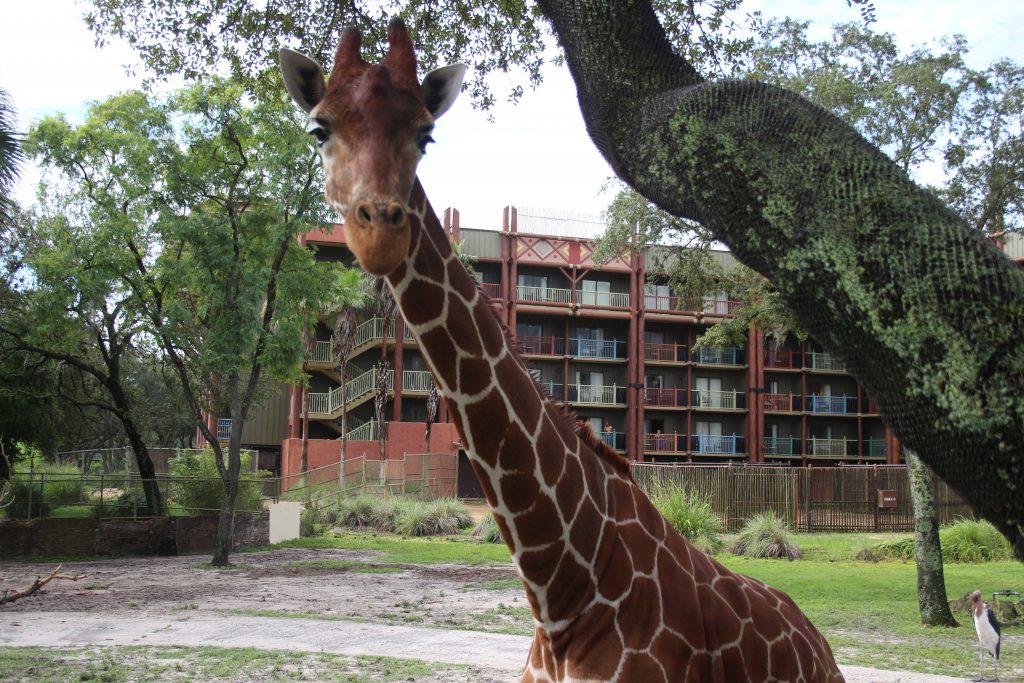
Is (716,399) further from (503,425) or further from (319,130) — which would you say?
(319,130)

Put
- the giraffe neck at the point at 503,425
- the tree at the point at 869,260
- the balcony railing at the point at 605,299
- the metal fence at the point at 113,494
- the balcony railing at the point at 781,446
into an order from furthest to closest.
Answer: the balcony railing at the point at 781,446, the balcony railing at the point at 605,299, the metal fence at the point at 113,494, the giraffe neck at the point at 503,425, the tree at the point at 869,260

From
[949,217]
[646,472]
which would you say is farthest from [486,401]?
[646,472]

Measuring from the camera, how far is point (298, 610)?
11.5 m

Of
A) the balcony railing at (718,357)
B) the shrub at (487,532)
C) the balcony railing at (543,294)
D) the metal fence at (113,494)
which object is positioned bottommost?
the shrub at (487,532)

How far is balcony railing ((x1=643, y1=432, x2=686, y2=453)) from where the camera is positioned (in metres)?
40.4

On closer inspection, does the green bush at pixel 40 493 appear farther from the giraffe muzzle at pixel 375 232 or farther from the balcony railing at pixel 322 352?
the giraffe muzzle at pixel 375 232

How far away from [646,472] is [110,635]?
17.2 meters

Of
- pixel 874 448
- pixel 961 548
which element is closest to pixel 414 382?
pixel 874 448

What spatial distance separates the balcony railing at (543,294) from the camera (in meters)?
38.9

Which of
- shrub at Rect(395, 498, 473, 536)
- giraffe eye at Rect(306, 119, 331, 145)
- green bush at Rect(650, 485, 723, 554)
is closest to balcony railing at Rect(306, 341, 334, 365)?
shrub at Rect(395, 498, 473, 536)

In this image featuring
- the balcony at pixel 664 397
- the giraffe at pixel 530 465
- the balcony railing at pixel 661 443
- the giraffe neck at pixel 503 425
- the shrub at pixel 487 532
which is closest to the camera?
the giraffe at pixel 530 465

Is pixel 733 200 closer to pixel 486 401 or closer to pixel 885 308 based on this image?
pixel 885 308

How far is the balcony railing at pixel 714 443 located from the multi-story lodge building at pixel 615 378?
54mm

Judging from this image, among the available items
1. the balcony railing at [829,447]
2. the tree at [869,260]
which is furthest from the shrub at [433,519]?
the balcony railing at [829,447]
